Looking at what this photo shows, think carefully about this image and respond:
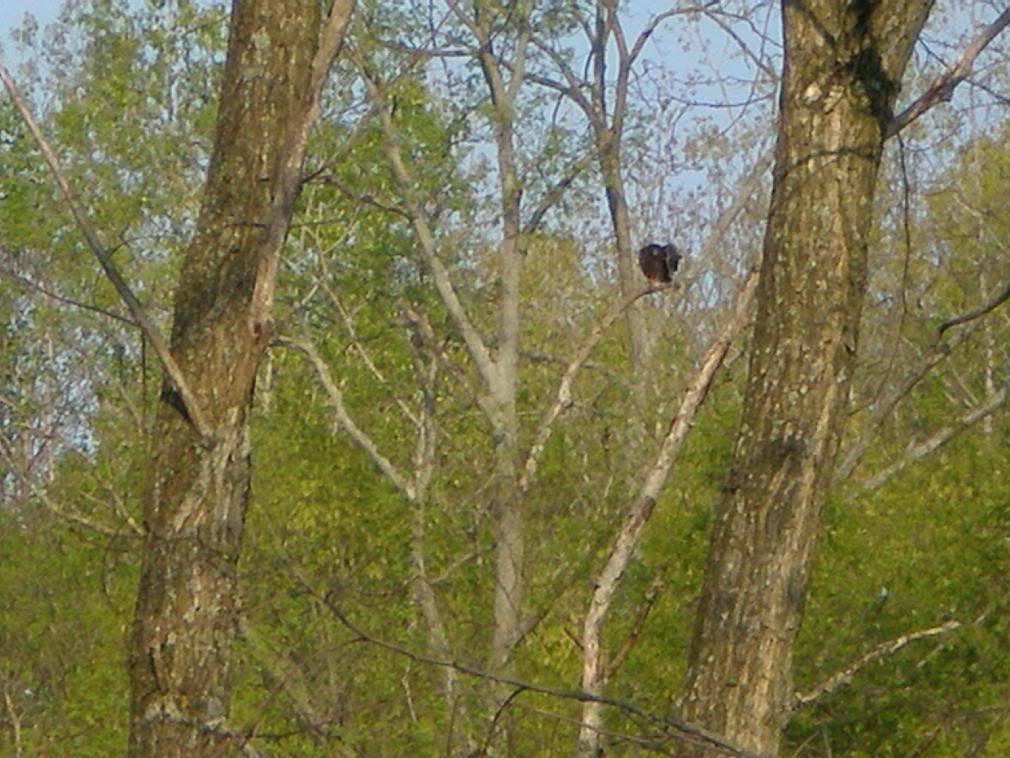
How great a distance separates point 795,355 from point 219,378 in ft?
4.48

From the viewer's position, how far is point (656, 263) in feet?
25.8

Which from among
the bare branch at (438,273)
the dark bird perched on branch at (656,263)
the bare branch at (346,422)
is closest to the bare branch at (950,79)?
the dark bird perched on branch at (656,263)

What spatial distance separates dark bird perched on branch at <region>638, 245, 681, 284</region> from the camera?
25.6ft

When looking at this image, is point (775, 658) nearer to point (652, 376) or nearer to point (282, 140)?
point (282, 140)

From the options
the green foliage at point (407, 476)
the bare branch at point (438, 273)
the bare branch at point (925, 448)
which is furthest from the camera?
the bare branch at point (438, 273)

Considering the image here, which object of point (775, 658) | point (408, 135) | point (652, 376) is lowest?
point (775, 658)

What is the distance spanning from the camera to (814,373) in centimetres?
427

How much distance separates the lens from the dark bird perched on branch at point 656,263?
308 inches

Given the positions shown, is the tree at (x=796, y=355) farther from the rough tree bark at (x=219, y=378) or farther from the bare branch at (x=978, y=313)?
the rough tree bark at (x=219, y=378)

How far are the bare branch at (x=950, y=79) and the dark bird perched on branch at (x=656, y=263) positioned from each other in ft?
11.0

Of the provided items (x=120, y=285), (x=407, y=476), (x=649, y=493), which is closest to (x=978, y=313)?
(x=649, y=493)

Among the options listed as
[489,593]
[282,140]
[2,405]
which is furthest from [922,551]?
[2,405]

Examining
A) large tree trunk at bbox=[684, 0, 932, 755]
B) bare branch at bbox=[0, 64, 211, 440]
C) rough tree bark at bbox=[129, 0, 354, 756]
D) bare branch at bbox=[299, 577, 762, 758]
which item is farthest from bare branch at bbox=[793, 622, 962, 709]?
bare branch at bbox=[299, 577, 762, 758]

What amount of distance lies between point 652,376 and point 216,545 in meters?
13.9
